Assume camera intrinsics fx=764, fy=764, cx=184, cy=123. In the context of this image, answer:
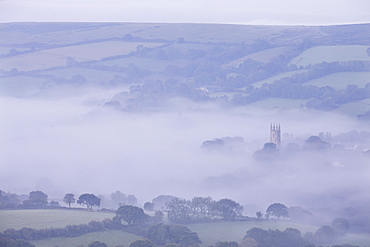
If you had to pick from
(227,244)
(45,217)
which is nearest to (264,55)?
(45,217)

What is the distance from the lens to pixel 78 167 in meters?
75.0

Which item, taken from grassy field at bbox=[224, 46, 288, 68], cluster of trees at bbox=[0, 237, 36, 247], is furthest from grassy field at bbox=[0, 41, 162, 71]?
cluster of trees at bbox=[0, 237, 36, 247]

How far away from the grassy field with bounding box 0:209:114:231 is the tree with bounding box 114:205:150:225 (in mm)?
989

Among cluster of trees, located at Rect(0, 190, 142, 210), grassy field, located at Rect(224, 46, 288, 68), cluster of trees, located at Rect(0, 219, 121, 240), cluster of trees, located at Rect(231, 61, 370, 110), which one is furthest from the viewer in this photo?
grassy field, located at Rect(224, 46, 288, 68)

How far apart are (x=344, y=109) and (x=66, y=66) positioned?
111ft

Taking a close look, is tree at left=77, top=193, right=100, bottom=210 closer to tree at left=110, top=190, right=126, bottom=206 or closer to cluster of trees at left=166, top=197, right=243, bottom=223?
cluster of trees at left=166, top=197, right=243, bottom=223

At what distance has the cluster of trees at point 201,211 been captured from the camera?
141 feet

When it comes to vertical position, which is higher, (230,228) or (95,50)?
(95,50)

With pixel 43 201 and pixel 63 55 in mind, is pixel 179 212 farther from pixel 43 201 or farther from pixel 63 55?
pixel 63 55

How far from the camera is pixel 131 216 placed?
135 ft

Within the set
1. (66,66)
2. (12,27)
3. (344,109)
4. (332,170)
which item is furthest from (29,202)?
(12,27)

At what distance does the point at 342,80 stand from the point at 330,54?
7.31 m

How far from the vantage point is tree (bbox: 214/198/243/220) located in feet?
144

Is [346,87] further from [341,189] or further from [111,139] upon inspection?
[111,139]
